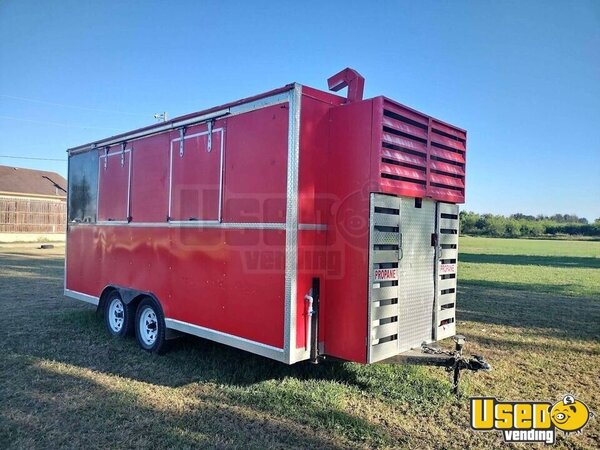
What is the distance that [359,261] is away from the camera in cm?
436

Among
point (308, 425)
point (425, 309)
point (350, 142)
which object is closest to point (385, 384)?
point (425, 309)

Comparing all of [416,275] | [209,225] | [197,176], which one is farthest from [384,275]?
[197,176]

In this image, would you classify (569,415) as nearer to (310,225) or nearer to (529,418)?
(529,418)

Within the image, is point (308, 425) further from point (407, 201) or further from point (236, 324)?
point (407, 201)

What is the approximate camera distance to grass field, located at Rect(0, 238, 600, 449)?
12.5 feet

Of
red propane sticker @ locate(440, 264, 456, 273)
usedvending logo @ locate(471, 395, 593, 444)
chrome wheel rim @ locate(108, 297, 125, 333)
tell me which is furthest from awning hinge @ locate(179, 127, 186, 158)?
usedvending logo @ locate(471, 395, 593, 444)

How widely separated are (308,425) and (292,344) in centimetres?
72

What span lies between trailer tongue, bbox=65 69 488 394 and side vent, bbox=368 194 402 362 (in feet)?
0.06

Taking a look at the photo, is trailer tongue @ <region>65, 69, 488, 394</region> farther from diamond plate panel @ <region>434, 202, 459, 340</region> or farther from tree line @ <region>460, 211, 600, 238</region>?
tree line @ <region>460, 211, 600, 238</region>

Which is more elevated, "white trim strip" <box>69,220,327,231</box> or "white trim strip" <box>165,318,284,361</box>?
"white trim strip" <box>69,220,327,231</box>

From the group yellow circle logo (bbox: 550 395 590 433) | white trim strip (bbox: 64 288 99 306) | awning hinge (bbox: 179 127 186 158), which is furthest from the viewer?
white trim strip (bbox: 64 288 99 306)

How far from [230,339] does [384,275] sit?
182 centimetres

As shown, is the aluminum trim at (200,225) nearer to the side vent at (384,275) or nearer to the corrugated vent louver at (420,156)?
the side vent at (384,275)

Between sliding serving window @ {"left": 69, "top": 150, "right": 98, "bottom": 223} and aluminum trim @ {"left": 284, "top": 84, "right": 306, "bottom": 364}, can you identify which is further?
sliding serving window @ {"left": 69, "top": 150, "right": 98, "bottom": 223}
